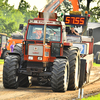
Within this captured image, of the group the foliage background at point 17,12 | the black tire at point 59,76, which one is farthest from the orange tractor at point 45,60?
the foliage background at point 17,12

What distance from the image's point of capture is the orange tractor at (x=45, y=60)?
10.8 m

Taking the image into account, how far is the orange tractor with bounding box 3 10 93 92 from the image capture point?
10.8 m

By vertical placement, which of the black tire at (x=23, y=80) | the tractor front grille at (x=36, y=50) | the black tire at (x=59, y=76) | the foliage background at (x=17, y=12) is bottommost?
the black tire at (x=23, y=80)

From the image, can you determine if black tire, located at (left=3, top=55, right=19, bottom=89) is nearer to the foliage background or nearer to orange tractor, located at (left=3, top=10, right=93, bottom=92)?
orange tractor, located at (left=3, top=10, right=93, bottom=92)

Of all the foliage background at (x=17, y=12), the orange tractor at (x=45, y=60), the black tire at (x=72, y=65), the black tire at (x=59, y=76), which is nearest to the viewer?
the black tire at (x=59, y=76)

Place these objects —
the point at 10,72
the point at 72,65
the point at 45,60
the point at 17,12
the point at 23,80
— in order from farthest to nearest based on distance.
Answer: the point at 17,12
the point at 23,80
the point at 72,65
the point at 45,60
the point at 10,72

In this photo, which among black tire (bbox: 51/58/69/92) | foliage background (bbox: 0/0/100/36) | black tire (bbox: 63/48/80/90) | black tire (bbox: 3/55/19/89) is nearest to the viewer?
black tire (bbox: 51/58/69/92)

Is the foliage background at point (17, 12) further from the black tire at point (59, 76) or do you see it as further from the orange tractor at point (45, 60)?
the black tire at point (59, 76)

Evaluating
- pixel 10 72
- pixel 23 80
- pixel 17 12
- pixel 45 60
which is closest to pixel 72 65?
pixel 45 60

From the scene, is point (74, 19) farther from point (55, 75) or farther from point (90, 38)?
point (55, 75)

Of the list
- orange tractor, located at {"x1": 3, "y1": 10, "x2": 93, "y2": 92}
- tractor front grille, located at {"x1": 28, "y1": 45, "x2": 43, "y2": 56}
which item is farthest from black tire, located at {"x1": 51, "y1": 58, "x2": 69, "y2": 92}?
tractor front grille, located at {"x1": 28, "y1": 45, "x2": 43, "y2": 56}

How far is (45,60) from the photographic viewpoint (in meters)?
11.2

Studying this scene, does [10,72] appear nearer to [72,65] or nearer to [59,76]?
[59,76]

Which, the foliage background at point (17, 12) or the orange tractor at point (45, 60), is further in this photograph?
the foliage background at point (17, 12)
